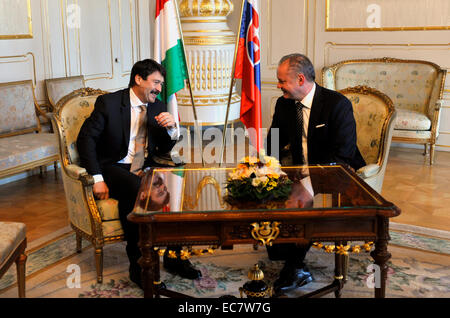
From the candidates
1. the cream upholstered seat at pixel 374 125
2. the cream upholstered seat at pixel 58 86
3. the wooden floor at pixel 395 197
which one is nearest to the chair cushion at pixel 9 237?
the wooden floor at pixel 395 197

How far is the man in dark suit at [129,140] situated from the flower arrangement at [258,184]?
3.03 feet

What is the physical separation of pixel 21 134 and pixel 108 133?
2290mm

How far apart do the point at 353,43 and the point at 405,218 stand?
3.33 m

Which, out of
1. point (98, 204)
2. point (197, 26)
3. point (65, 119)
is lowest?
point (98, 204)

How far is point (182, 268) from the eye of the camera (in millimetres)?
3234

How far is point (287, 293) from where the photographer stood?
2979 millimetres

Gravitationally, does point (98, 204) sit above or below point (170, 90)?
below

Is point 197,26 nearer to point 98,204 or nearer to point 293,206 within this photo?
point 98,204

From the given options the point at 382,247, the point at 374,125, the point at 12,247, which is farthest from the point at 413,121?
the point at 12,247

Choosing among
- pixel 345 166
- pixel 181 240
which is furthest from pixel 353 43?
pixel 181 240

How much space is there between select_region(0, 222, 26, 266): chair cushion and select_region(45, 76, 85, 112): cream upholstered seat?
10.6 feet

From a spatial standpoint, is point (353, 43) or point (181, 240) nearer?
point (181, 240)

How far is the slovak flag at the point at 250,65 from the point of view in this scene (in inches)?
169

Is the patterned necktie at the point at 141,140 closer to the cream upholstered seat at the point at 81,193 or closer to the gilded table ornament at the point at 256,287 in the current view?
the cream upholstered seat at the point at 81,193
